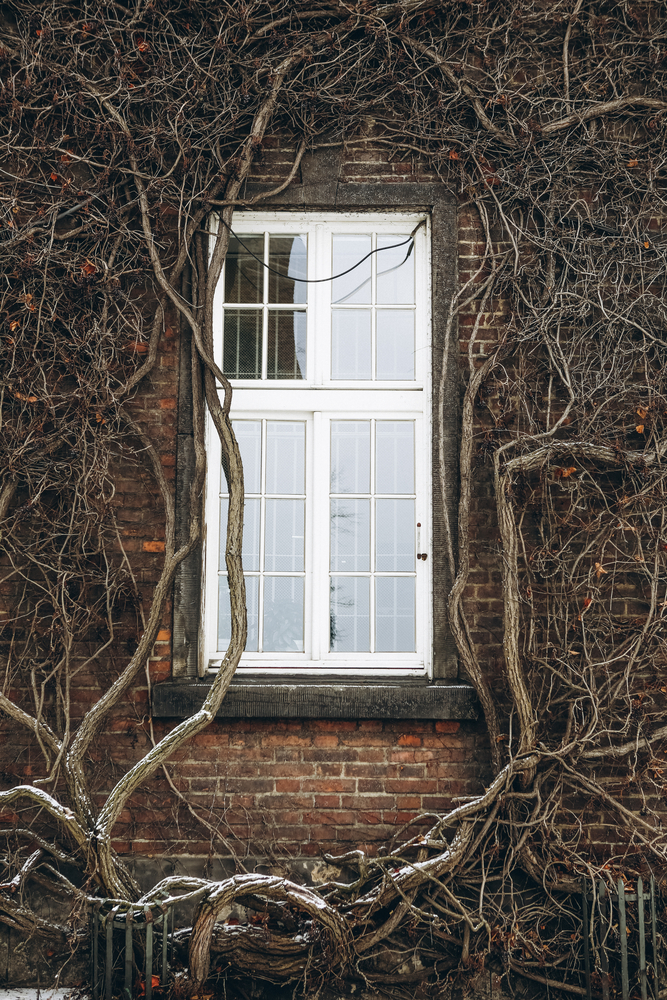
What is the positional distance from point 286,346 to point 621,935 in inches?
118

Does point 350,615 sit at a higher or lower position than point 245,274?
lower

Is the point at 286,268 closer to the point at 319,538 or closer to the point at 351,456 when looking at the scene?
the point at 351,456

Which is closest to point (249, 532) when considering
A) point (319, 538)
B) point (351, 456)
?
point (319, 538)

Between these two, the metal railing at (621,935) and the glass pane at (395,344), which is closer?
the metal railing at (621,935)

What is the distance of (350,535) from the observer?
3.63 metres

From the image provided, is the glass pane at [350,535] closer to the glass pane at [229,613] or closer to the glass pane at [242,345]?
the glass pane at [229,613]

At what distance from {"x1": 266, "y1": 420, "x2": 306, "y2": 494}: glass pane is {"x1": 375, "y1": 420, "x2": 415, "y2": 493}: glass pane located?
14.9 inches

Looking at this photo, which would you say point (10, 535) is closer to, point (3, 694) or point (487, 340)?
point (3, 694)

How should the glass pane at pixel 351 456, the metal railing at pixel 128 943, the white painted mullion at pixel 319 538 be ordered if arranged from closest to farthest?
the metal railing at pixel 128 943 < the white painted mullion at pixel 319 538 < the glass pane at pixel 351 456

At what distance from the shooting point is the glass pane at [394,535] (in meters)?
3.62

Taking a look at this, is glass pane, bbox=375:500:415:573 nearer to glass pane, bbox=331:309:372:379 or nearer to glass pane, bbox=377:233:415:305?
glass pane, bbox=331:309:372:379

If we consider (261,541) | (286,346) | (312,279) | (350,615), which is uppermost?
(312,279)

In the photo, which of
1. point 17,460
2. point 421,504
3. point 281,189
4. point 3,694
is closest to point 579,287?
point 421,504

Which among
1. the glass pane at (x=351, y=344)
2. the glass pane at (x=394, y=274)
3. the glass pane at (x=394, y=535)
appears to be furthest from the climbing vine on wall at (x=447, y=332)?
the glass pane at (x=351, y=344)
